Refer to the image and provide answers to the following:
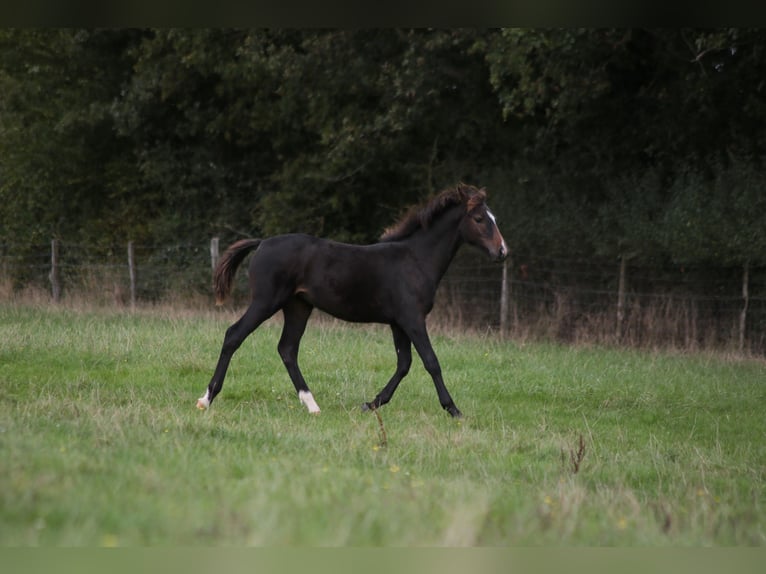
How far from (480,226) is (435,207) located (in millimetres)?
514

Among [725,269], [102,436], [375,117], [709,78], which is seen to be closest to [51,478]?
[102,436]

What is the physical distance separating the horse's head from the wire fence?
8098 mm

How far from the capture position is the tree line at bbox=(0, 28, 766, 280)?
57.2 feet

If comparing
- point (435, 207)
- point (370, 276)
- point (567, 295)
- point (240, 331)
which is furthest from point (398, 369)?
point (567, 295)

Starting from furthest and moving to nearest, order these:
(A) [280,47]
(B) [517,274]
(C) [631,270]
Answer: (A) [280,47] < (B) [517,274] < (C) [631,270]

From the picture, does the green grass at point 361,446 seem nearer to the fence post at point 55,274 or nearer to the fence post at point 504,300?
the fence post at point 504,300

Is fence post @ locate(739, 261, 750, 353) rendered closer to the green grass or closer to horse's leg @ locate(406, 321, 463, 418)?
the green grass

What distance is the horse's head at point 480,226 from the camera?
8.83 meters

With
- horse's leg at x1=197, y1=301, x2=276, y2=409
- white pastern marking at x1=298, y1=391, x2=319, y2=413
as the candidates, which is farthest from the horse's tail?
white pastern marking at x1=298, y1=391, x2=319, y2=413

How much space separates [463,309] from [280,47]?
8777 mm

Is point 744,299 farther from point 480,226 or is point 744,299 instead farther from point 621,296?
point 480,226

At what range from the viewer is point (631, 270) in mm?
18281

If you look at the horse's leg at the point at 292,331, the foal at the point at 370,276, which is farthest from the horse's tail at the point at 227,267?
the horse's leg at the point at 292,331

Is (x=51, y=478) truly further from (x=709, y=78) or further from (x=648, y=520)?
(x=709, y=78)
